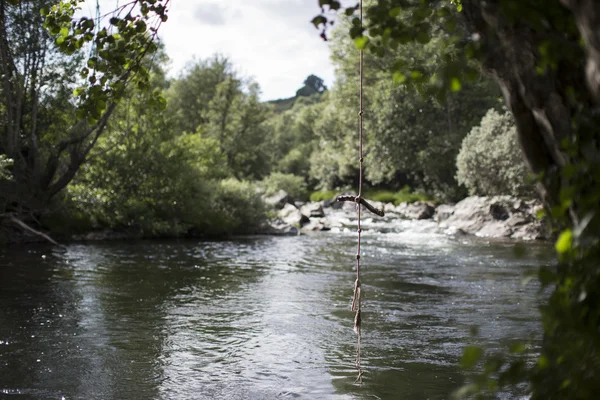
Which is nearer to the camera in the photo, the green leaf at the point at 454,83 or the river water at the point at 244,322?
the green leaf at the point at 454,83

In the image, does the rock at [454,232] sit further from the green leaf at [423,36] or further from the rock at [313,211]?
the green leaf at [423,36]

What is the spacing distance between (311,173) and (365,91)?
13.2 metres

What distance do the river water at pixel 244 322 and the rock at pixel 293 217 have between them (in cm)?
1205

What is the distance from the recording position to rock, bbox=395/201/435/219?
121ft

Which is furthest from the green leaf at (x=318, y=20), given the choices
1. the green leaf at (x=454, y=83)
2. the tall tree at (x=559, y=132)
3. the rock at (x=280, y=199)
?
the rock at (x=280, y=199)

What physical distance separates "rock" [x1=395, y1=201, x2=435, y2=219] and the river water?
1680 centimetres

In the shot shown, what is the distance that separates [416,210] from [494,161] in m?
9.03

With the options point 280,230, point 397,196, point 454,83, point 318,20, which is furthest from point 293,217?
point 454,83

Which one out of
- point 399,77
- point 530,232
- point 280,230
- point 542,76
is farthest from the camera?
point 280,230

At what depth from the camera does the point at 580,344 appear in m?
2.14

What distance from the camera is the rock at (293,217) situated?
3221 centimetres

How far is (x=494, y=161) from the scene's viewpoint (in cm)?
3039

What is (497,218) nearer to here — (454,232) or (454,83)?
(454,232)

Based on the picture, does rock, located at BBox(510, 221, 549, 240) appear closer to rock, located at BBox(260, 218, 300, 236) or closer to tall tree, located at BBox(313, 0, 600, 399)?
rock, located at BBox(260, 218, 300, 236)
